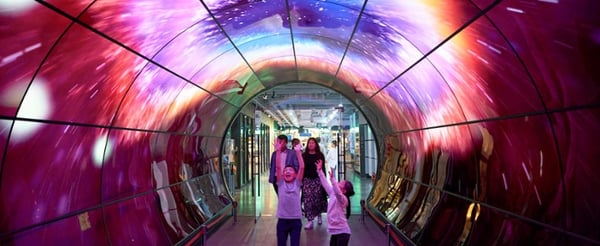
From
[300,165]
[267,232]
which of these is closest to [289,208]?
[300,165]

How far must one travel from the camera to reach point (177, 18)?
5.30 metres

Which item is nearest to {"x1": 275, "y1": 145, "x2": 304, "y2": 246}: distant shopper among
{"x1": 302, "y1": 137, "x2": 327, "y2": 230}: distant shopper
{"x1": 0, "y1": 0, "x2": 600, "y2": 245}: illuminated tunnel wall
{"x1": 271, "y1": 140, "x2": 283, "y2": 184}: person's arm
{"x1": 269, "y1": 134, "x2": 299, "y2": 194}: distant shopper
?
{"x1": 271, "y1": 140, "x2": 283, "y2": 184}: person's arm

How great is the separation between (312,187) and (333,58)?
2858 millimetres

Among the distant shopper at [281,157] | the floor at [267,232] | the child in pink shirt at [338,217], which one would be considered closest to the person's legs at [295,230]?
the child in pink shirt at [338,217]

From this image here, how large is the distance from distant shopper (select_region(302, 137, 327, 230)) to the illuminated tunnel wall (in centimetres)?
163

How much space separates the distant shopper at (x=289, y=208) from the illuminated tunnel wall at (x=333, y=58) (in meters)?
2.17

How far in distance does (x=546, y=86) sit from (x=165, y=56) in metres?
4.81

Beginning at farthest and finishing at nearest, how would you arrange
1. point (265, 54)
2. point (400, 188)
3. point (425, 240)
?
point (400, 188) < point (265, 54) < point (425, 240)

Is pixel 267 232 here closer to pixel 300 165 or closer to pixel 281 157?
pixel 281 157

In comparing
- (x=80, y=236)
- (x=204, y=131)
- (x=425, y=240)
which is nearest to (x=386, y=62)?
(x=425, y=240)

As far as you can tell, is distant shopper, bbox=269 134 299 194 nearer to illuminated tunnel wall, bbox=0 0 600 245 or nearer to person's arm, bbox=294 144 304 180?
person's arm, bbox=294 144 304 180

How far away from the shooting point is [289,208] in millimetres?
5379

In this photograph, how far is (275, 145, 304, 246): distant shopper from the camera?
17.7 feet

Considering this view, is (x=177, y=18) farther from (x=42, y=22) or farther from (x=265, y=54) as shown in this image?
(x=265, y=54)
